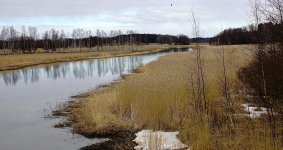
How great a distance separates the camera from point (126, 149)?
9.95 metres

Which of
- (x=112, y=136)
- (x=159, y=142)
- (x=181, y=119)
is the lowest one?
(x=112, y=136)

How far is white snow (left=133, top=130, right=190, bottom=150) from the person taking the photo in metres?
8.91

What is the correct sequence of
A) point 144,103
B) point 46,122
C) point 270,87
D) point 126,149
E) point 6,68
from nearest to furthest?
point 270,87
point 126,149
point 144,103
point 46,122
point 6,68

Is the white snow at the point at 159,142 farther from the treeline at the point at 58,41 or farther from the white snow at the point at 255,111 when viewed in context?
the treeline at the point at 58,41

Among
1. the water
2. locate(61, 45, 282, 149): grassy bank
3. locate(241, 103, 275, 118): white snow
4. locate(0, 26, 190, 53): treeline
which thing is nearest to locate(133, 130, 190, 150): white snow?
locate(61, 45, 282, 149): grassy bank

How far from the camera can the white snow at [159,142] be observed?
8.91 metres

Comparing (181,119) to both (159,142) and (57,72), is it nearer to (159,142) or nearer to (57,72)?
(159,142)

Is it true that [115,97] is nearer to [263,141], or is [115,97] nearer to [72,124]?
[72,124]

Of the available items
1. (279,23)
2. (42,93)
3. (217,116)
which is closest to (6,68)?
(42,93)

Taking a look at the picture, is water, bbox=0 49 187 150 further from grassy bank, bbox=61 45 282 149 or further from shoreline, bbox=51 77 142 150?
grassy bank, bbox=61 45 282 149

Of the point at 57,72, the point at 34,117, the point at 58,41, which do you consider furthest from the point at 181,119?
the point at 58,41

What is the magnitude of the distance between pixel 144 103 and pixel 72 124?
262cm

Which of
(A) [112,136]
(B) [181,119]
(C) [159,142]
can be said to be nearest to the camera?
(C) [159,142]

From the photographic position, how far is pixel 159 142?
29.2ft
